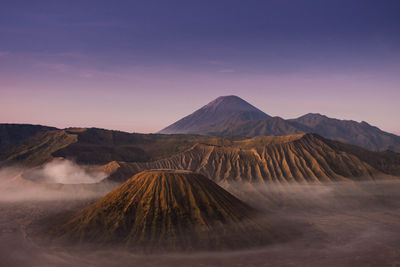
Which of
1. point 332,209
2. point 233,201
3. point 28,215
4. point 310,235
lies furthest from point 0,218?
point 332,209

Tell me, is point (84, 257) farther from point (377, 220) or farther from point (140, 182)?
point (377, 220)

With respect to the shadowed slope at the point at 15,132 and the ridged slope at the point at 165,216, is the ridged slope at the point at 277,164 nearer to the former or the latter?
the ridged slope at the point at 165,216

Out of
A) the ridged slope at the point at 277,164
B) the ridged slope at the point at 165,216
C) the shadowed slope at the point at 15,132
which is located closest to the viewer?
the ridged slope at the point at 165,216

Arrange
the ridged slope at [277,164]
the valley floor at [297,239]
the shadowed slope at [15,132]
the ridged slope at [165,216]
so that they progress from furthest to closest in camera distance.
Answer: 1. the shadowed slope at [15,132]
2. the ridged slope at [277,164]
3. the ridged slope at [165,216]
4. the valley floor at [297,239]

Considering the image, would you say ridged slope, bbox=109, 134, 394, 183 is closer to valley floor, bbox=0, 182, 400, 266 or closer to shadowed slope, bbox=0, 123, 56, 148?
valley floor, bbox=0, 182, 400, 266

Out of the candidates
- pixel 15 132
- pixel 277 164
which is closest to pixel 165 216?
pixel 277 164

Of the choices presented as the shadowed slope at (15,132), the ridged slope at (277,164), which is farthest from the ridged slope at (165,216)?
the shadowed slope at (15,132)

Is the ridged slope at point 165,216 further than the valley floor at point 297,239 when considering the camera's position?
Yes

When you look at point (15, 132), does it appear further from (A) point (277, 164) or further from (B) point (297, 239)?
(B) point (297, 239)
